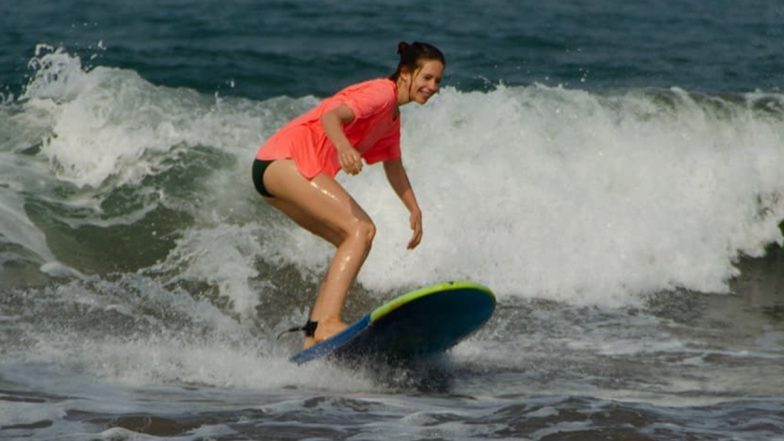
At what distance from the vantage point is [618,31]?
18500 mm

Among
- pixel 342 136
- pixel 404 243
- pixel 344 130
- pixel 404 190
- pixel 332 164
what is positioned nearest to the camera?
pixel 342 136

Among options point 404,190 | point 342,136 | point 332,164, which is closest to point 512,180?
point 404,190

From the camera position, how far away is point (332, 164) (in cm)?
745

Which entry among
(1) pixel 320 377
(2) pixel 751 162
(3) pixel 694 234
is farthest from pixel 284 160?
(2) pixel 751 162

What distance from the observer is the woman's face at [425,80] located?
23.8 ft

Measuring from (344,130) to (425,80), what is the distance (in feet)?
1.53

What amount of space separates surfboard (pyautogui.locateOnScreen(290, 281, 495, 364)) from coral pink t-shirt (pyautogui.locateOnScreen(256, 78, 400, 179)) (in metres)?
0.79

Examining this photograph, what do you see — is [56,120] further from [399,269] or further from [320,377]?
[320,377]

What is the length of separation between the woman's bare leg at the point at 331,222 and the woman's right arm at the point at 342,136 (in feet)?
1.11

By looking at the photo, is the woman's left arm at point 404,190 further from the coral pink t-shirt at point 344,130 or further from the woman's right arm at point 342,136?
the woman's right arm at point 342,136

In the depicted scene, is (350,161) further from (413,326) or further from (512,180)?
(512,180)

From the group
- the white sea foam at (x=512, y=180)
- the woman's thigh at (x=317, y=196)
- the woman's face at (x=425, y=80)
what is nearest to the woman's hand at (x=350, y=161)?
the woman's thigh at (x=317, y=196)

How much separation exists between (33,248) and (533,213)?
3649mm

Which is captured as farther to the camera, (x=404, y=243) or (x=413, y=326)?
(x=404, y=243)
